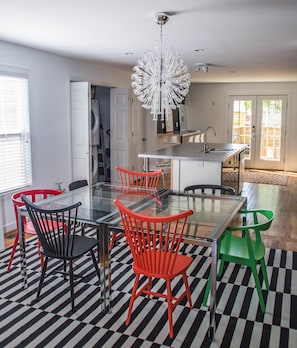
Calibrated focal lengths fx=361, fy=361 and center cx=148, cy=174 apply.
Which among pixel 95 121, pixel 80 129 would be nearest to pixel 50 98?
pixel 80 129

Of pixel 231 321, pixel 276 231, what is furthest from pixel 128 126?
pixel 231 321

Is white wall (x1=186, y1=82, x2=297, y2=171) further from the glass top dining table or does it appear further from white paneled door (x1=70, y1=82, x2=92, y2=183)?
the glass top dining table

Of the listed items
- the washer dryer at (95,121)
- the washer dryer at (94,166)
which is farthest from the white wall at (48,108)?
the washer dryer at (94,166)

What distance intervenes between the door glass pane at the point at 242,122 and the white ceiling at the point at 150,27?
3969mm

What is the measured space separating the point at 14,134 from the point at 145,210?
7.98 feet

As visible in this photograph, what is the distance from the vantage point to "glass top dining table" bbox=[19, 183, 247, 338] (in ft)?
7.80

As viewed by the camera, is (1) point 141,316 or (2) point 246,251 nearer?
(1) point 141,316

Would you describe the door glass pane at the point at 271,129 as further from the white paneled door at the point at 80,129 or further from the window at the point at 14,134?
the window at the point at 14,134

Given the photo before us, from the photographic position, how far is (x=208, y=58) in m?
5.50

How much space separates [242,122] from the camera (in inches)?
373

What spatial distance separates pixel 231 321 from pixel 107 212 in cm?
122

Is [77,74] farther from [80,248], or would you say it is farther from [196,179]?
[80,248]

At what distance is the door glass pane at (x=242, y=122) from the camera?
9391 mm

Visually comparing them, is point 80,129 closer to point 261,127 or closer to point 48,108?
point 48,108
